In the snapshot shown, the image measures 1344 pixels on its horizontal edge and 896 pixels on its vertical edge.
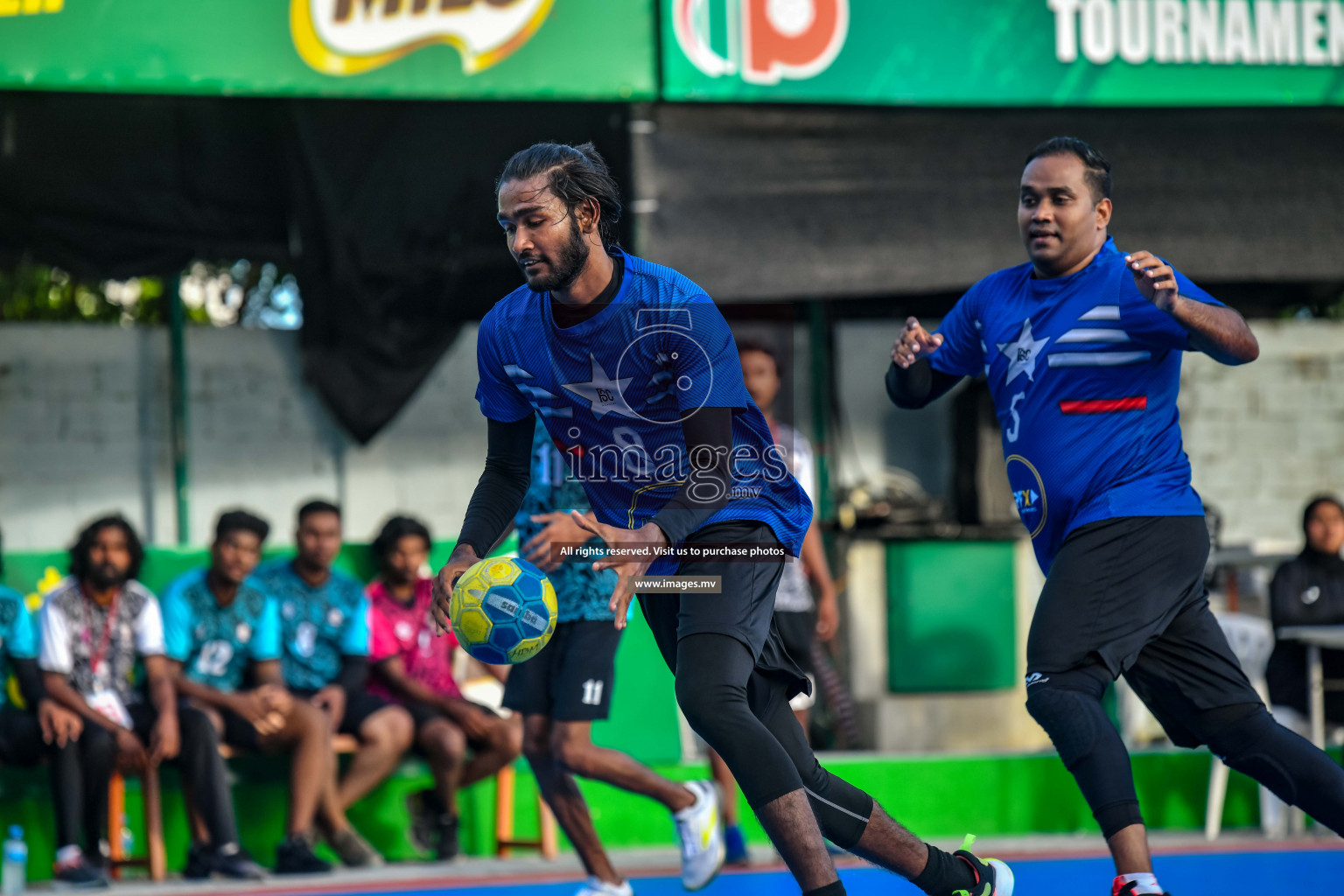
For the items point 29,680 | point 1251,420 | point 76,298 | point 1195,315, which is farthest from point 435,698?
point 1251,420

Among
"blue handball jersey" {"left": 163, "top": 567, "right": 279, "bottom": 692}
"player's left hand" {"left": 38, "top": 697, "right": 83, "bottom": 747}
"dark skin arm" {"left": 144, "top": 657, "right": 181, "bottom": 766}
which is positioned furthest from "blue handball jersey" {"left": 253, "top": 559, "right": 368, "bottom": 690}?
"player's left hand" {"left": 38, "top": 697, "right": 83, "bottom": 747}

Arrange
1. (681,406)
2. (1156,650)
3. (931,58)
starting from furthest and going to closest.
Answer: (931,58)
(1156,650)
(681,406)

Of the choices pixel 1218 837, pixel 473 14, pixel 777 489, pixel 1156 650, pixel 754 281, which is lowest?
pixel 1218 837

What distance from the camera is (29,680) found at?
7.14 metres

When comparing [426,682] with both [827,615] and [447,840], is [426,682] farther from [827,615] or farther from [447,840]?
[827,615]

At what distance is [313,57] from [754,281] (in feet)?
8.38

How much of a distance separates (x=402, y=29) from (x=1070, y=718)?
5.49 metres

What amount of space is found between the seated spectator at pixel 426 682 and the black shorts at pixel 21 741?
1.55 m

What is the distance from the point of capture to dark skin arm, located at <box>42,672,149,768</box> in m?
7.03

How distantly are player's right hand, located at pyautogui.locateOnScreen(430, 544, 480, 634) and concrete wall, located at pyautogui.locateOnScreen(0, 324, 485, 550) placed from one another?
6.12 metres

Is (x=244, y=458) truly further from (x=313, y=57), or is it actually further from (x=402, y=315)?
(x=313, y=57)

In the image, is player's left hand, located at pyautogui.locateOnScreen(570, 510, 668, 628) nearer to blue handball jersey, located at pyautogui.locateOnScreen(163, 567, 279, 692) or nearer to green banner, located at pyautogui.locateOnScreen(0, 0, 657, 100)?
blue handball jersey, located at pyautogui.locateOnScreen(163, 567, 279, 692)

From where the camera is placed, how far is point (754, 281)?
27.1 ft

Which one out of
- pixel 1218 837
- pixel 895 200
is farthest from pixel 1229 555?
pixel 895 200
